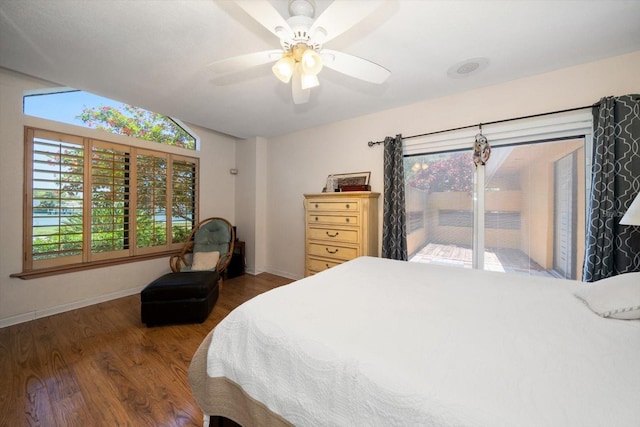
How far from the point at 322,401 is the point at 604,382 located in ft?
2.55

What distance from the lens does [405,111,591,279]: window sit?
220cm

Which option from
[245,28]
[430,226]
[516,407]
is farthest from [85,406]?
[430,226]

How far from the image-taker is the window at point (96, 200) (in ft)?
8.23

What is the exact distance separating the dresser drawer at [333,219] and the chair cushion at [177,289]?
1.44 meters

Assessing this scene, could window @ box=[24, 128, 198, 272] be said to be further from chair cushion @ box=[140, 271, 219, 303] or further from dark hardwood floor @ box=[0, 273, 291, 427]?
chair cushion @ box=[140, 271, 219, 303]

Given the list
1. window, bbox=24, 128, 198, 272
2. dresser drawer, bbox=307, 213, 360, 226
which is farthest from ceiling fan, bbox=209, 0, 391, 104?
window, bbox=24, 128, 198, 272

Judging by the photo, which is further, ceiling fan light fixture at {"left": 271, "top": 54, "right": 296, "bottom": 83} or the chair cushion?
the chair cushion

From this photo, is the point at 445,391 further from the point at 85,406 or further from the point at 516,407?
the point at 85,406

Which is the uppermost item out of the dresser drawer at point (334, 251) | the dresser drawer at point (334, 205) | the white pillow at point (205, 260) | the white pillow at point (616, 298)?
the dresser drawer at point (334, 205)

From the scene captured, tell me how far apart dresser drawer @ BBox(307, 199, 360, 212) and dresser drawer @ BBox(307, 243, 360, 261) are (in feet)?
1.51

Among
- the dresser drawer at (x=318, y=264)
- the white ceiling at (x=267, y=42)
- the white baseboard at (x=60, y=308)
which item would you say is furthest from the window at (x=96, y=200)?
the dresser drawer at (x=318, y=264)

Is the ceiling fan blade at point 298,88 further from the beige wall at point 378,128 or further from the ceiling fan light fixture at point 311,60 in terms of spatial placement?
the beige wall at point 378,128

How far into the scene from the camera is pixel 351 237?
2844 mm

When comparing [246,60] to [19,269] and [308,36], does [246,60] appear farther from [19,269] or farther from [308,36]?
[19,269]
